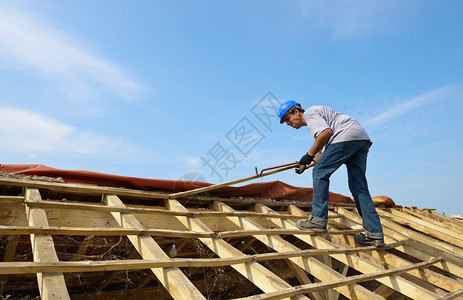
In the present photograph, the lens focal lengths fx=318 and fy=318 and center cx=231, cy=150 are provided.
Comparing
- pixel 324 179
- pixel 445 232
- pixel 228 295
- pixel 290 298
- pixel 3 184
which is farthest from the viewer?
pixel 228 295

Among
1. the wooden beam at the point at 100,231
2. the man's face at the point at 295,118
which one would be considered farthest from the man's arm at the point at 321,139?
the wooden beam at the point at 100,231

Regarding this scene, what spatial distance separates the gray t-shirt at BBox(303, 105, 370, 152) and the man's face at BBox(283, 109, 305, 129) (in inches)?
6.2

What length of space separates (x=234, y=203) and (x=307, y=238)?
40.3 inches

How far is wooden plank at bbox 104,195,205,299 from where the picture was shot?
1.46 metres

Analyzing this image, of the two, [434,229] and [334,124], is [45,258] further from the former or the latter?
[434,229]

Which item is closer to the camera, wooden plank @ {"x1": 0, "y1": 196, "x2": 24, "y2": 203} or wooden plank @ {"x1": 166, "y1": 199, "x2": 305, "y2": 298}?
wooden plank @ {"x1": 166, "y1": 199, "x2": 305, "y2": 298}

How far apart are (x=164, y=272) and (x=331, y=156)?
1864mm

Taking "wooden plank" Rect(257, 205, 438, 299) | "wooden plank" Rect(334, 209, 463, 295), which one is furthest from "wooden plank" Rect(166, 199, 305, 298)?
"wooden plank" Rect(334, 209, 463, 295)

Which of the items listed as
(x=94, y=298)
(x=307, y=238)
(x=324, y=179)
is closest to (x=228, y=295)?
(x=94, y=298)

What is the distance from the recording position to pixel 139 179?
303 centimetres

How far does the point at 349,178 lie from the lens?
3191mm

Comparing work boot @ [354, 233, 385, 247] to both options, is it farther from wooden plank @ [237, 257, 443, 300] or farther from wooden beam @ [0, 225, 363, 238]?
wooden beam @ [0, 225, 363, 238]

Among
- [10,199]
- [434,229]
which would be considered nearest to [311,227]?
[10,199]

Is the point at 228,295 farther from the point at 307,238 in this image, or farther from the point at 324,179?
the point at 324,179
